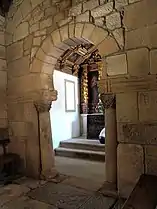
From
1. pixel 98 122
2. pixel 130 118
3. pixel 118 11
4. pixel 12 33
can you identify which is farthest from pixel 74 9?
pixel 98 122

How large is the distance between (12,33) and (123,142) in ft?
8.81

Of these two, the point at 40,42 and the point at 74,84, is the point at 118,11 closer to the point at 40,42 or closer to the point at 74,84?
the point at 40,42

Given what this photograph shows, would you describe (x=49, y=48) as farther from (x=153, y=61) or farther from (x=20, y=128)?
(x=153, y=61)

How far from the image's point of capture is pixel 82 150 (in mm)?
4574

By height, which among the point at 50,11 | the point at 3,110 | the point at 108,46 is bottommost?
the point at 3,110

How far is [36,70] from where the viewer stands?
310 centimetres

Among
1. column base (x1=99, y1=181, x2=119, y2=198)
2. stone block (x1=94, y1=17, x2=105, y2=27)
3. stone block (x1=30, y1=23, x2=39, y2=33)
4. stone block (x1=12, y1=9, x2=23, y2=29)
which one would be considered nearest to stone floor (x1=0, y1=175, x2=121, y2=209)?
column base (x1=99, y1=181, x2=119, y2=198)

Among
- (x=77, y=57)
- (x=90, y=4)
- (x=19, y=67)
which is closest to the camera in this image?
(x=90, y=4)

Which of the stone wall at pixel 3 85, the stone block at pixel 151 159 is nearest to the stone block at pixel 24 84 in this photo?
the stone wall at pixel 3 85

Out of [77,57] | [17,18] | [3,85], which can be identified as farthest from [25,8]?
[77,57]

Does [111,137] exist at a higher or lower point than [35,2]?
lower

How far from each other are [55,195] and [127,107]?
1.41 metres

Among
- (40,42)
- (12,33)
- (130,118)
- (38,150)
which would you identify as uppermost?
(12,33)

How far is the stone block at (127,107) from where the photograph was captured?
223cm
